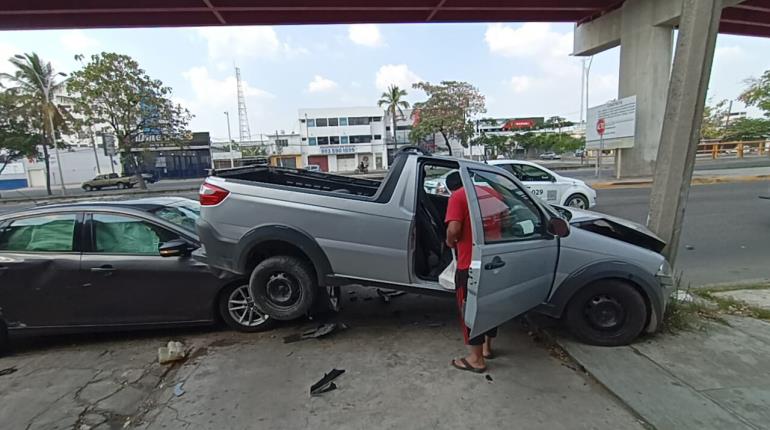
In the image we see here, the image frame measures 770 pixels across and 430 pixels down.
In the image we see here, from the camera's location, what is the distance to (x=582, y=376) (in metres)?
3.03

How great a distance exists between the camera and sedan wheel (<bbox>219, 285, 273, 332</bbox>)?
13.0ft

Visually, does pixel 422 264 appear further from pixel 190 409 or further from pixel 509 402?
pixel 190 409

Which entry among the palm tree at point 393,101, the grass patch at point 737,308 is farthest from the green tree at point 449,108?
the grass patch at point 737,308

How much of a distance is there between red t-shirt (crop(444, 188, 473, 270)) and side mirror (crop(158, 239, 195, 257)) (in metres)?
2.67

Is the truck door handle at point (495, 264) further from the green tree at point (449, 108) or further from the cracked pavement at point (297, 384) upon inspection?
the green tree at point (449, 108)

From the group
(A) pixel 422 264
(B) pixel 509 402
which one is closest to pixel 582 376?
(B) pixel 509 402

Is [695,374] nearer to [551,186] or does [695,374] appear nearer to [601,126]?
[551,186]

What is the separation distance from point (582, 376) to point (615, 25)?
2215 cm

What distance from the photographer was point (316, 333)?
3.86 metres

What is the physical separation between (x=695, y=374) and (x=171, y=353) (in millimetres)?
4393

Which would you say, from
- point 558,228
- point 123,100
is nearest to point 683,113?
point 558,228

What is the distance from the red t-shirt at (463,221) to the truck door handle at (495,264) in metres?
0.15

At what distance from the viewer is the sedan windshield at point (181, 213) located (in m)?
4.19

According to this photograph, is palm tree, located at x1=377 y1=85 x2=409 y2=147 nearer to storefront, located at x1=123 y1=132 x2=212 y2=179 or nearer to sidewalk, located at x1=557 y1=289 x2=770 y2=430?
storefront, located at x1=123 y1=132 x2=212 y2=179
